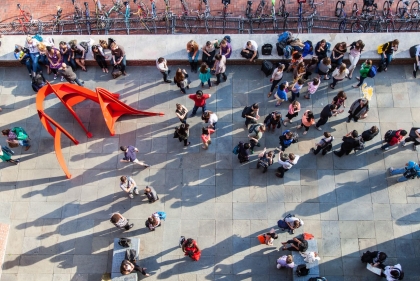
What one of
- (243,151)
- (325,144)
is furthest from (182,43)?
(325,144)

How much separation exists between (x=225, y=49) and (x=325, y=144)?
182 inches

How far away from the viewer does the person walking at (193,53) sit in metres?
13.0

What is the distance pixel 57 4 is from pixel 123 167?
8997 mm

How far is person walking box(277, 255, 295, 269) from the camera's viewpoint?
1020 centimetres

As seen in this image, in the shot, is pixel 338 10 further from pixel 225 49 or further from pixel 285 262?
pixel 285 262

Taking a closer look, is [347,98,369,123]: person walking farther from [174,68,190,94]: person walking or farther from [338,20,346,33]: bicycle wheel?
[174,68,190,94]: person walking

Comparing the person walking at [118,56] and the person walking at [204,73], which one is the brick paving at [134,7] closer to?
the person walking at [118,56]

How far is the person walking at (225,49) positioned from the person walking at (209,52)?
0.27m

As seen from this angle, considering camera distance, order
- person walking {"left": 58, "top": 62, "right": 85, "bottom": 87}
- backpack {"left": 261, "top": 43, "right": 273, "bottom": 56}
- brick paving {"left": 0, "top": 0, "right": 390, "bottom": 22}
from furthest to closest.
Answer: brick paving {"left": 0, "top": 0, "right": 390, "bottom": 22} → backpack {"left": 261, "top": 43, "right": 273, "bottom": 56} → person walking {"left": 58, "top": 62, "right": 85, "bottom": 87}

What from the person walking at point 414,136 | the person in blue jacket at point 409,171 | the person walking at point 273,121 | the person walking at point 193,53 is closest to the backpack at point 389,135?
the person walking at point 414,136

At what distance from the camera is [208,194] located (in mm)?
12266

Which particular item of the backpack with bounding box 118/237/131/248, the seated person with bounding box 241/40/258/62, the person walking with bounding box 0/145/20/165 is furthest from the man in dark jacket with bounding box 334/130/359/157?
the person walking with bounding box 0/145/20/165

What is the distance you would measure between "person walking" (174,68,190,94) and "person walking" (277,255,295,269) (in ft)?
20.7

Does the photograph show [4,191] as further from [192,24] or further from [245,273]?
[192,24]
